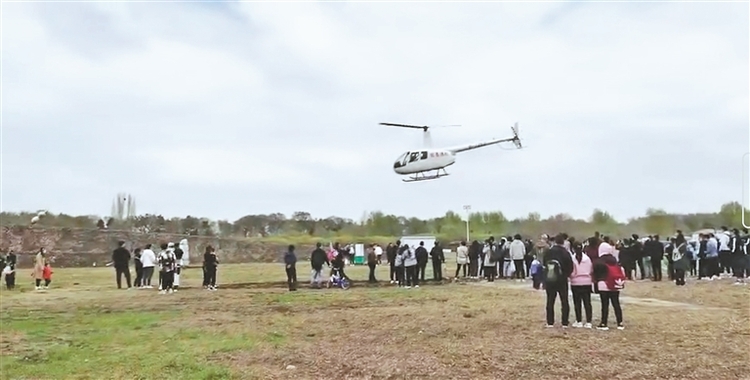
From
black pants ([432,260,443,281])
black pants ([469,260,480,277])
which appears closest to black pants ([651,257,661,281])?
black pants ([469,260,480,277])

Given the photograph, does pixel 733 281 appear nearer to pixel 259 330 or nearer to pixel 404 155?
pixel 259 330

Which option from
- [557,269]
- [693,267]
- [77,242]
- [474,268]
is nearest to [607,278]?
[557,269]

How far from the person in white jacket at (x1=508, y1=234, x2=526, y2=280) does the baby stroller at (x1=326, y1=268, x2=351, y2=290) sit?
19.1 ft

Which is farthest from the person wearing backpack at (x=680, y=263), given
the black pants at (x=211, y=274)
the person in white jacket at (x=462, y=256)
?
the black pants at (x=211, y=274)

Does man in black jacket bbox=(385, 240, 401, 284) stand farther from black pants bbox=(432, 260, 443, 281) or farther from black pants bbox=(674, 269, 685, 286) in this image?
black pants bbox=(674, 269, 685, 286)

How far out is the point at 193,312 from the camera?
1912cm

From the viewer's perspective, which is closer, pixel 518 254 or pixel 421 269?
pixel 421 269

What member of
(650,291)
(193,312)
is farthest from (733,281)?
(193,312)

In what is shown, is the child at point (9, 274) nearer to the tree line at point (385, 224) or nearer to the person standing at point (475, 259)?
the person standing at point (475, 259)

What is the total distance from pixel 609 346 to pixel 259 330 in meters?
6.43

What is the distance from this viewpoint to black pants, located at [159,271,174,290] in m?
25.0

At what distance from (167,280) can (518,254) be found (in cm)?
1175

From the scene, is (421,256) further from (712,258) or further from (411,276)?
(712,258)

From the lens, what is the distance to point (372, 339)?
44.9 feet
